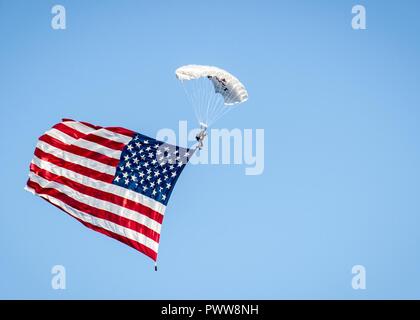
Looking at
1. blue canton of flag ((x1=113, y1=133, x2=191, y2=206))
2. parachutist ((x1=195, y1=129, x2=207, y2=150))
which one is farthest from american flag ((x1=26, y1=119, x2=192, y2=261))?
parachutist ((x1=195, y1=129, x2=207, y2=150))

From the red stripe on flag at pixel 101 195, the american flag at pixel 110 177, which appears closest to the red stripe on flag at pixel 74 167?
the american flag at pixel 110 177

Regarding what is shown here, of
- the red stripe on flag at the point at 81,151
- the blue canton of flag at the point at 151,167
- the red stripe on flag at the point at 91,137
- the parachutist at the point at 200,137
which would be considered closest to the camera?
the parachutist at the point at 200,137

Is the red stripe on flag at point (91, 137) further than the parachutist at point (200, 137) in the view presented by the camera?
Yes

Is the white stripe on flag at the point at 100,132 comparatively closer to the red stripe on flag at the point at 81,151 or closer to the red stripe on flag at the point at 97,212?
the red stripe on flag at the point at 81,151

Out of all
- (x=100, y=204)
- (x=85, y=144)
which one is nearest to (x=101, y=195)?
(x=100, y=204)

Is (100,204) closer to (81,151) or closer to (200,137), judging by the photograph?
(81,151)

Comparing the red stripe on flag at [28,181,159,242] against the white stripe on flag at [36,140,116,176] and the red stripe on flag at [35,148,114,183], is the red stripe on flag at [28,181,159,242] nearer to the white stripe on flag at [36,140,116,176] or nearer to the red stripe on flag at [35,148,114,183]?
the red stripe on flag at [35,148,114,183]
